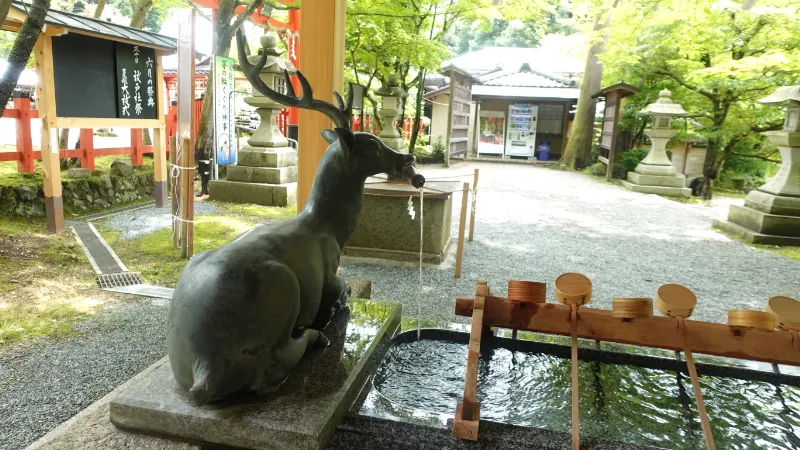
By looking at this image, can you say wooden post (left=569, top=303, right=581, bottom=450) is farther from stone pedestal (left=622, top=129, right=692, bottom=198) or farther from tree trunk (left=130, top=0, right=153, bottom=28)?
stone pedestal (left=622, top=129, right=692, bottom=198)

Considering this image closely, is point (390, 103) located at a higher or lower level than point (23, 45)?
higher

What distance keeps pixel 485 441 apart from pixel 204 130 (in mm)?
9533

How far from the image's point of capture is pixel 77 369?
307 centimetres

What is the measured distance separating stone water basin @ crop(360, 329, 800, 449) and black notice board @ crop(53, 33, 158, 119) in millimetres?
6091

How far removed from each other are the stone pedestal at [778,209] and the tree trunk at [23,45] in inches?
363

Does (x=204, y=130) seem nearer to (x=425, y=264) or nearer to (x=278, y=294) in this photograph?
(x=425, y=264)

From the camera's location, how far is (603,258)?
21.5 ft

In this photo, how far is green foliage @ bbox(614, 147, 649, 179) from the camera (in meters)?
14.8

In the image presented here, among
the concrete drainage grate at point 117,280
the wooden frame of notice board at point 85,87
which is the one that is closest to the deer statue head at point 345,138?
the concrete drainage grate at point 117,280

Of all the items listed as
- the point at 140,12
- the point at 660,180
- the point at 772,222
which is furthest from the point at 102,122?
the point at 660,180

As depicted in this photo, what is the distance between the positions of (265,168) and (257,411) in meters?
7.83

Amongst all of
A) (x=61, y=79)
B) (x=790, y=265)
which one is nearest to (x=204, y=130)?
(x=61, y=79)

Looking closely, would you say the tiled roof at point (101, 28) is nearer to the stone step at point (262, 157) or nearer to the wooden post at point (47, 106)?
the wooden post at point (47, 106)

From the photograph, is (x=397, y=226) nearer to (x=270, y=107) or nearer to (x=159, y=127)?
(x=159, y=127)
